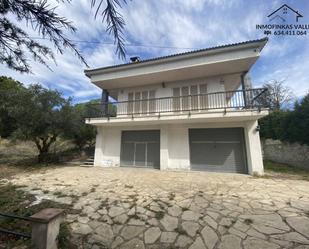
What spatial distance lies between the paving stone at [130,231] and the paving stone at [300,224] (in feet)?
11.1

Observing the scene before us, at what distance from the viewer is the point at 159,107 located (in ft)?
36.8

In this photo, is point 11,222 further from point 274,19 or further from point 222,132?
point 274,19

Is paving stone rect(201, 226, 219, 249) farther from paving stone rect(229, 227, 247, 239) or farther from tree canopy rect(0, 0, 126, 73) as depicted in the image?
tree canopy rect(0, 0, 126, 73)

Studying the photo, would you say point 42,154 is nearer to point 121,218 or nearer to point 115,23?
point 121,218

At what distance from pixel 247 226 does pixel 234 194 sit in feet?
6.91

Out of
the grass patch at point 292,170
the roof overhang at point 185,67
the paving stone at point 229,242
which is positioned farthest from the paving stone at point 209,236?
the roof overhang at point 185,67

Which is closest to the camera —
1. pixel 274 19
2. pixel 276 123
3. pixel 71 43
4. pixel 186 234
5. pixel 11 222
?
pixel 71 43

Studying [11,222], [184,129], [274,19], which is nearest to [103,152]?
[184,129]

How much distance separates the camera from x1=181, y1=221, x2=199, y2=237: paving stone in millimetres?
3315

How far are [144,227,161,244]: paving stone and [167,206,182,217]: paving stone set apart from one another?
0.74m

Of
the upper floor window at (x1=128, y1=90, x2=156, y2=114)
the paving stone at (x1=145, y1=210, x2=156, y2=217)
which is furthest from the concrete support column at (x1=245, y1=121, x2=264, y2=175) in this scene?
the paving stone at (x1=145, y1=210, x2=156, y2=217)

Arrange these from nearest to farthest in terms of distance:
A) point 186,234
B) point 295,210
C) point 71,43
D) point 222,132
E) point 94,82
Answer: point 71,43, point 186,234, point 295,210, point 222,132, point 94,82

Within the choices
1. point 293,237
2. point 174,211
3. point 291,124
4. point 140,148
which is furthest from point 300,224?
point 291,124

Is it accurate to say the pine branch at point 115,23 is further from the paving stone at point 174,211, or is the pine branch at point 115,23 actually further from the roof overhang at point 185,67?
the roof overhang at point 185,67
